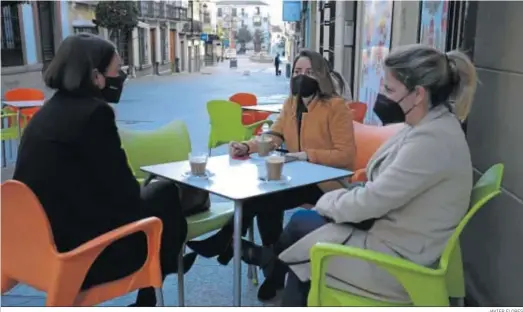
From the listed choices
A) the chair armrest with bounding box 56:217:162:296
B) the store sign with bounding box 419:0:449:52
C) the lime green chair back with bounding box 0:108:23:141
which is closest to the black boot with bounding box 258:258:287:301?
the chair armrest with bounding box 56:217:162:296

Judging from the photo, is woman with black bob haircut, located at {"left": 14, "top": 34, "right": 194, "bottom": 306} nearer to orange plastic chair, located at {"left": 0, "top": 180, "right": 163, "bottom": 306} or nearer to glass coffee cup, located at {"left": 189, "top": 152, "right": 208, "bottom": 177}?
orange plastic chair, located at {"left": 0, "top": 180, "right": 163, "bottom": 306}

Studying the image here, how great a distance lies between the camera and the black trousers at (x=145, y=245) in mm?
1815

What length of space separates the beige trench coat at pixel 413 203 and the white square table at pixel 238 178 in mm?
443

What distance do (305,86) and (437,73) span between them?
3.70 ft


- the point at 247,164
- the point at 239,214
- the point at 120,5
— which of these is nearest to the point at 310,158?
the point at 247,164

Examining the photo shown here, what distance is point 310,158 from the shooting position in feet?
8.89

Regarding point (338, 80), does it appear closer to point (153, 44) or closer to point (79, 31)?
point (79, 31)

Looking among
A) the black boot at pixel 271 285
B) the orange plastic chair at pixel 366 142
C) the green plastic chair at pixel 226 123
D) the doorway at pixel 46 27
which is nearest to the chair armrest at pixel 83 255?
the black boot at pixel 271 285

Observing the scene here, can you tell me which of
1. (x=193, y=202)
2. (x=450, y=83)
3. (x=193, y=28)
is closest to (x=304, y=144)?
(x=193, y=202)

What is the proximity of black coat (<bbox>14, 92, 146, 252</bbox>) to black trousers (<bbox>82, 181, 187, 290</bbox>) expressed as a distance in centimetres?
9

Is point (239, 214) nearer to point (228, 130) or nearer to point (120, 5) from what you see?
point (228, 130)

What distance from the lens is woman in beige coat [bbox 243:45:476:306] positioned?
1639mm

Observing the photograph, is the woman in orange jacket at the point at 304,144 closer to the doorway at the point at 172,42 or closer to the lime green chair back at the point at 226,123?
the lime green chair back at the point at 226,123

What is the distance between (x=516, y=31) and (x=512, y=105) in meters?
0.29
